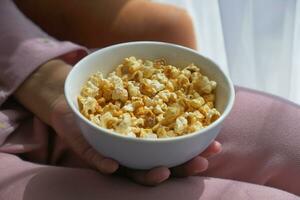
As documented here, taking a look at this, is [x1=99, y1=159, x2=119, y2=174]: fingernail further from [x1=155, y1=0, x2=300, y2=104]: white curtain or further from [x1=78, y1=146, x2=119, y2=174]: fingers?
[x1=155, y1=0, x2=300, y2=104]: white curtain

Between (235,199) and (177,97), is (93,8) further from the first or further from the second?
(235,199)

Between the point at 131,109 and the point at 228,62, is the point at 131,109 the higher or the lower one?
the higher one

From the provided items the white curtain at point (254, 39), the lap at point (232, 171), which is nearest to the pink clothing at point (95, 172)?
the lap at point (232, 171)

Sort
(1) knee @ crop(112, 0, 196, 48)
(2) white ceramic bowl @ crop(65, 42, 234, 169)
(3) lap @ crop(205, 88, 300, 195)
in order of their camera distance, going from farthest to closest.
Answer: (1) knee @ crop(112, 0, 196, 48), (3) lap @ crop(205, 88, 300, 195), (2) white ceramic bowl @ crop(65, 42, 234, 169)

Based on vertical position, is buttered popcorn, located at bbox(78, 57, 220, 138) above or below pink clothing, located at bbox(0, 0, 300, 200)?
above

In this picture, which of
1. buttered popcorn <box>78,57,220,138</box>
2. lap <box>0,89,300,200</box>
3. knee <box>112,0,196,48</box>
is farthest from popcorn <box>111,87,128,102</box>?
knee <box>112,0,196,48</box>

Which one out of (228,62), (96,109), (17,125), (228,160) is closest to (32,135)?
(17,125)

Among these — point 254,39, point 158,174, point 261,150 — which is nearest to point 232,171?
point 261,150
